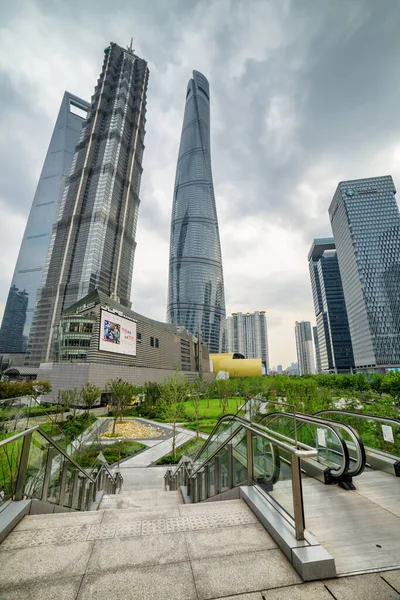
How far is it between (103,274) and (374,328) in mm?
112224

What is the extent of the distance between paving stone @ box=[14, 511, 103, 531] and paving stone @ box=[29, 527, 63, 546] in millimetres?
107

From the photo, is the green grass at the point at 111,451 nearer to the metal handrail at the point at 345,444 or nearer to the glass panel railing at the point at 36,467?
the glass panel railing at the point at 36,467

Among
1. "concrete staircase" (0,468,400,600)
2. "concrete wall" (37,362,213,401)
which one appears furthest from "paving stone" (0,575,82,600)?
"concrete wall" (37,362,213,401)

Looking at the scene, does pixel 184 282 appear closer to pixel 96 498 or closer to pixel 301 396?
pixel 301 396

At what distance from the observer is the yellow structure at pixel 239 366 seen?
94.2 m

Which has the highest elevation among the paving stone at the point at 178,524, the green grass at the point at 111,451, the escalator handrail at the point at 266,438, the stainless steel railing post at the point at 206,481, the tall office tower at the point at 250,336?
the tall office tower at the point at 250,336

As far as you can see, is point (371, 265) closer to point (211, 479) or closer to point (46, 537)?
point (211, 479)

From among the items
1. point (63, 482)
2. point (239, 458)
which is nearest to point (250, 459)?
point (239, 458)

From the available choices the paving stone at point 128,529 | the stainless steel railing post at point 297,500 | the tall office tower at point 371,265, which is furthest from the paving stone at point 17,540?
the tall office tower at point 371,265

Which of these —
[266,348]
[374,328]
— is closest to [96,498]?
[374,328]

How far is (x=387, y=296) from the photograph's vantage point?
108 metres

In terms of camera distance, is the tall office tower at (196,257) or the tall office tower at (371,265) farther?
the tall office tower at (196,257)

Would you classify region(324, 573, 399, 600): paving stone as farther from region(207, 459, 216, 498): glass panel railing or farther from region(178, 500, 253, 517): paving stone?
region(207, 459, 216, 498): glass panel railing

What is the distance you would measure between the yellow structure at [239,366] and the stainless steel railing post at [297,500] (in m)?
93.2
